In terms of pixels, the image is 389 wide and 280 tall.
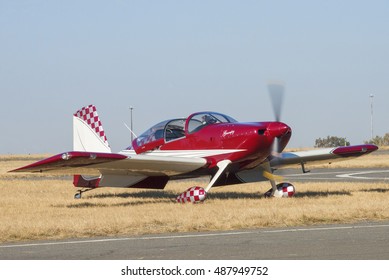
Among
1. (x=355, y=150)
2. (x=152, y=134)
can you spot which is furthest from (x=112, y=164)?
(x=355, y=150)

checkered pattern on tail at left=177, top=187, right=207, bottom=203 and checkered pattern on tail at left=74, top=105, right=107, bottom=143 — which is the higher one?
checkered pattern on tail at left=74, top=105, right=107, bottom=143

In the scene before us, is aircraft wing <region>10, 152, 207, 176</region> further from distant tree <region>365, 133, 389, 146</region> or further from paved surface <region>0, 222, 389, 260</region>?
distant tree <region>365, 133, 389, 146</region>

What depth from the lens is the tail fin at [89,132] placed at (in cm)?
2217

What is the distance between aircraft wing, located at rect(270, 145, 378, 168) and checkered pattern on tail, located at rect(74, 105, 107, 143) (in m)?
5.22

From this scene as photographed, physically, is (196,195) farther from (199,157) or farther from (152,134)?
(152,134)

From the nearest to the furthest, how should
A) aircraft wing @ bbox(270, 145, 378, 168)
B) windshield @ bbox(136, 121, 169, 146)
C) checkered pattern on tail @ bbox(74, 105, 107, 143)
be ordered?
windshield @ bbox(136, 121, 169, 146) < aircraft wing @ bbox(270, 145, 378, 168) < checkered pattern on tail @ bbox(74, 105, 107, 143)

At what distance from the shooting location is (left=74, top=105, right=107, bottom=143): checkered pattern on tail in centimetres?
2216

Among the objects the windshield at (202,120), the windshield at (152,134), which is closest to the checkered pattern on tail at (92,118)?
the windshield at (152,134)

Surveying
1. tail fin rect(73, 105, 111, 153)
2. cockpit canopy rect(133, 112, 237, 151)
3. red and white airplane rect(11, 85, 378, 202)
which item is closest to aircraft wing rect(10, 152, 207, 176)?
red and white airplane rect(11, 85, 378, 202)

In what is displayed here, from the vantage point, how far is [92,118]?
22234 mm

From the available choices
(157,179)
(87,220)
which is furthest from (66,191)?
(87,220)

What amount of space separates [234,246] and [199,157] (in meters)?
9.16
